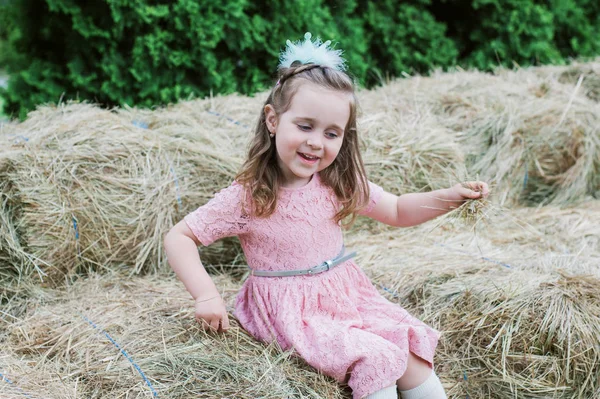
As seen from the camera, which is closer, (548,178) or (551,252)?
(551,252)

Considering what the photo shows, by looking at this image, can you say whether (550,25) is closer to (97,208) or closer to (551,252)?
(551,252)

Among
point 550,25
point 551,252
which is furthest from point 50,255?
point 550,25

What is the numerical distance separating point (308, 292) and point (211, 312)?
36 centimetres

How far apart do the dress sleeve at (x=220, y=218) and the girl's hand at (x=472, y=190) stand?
80cm

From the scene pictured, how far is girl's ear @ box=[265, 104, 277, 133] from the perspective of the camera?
86.9 inches

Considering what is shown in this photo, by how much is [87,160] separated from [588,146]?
3.11 metres

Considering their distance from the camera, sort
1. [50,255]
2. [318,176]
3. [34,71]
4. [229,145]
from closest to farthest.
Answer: [318,176] < [50,255] < [229,145] < [34,71]

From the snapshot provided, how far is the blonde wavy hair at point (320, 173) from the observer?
7.04ft

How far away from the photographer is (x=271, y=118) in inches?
87.4

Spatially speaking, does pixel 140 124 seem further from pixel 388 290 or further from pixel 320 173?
pixel 388 290

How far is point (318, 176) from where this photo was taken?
2334mm

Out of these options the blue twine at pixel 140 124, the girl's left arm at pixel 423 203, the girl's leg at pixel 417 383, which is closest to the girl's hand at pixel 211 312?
the girl's leg at pixel 417 383

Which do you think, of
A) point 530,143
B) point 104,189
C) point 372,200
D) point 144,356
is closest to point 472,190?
point 372,200

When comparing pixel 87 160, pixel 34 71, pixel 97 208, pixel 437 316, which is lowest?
pixel 437 316
